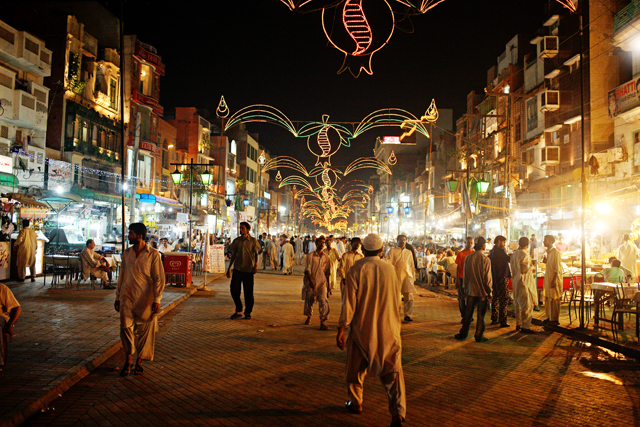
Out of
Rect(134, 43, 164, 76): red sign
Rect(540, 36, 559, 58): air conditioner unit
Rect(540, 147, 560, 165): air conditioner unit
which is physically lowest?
Rect(540, 147, 560, 165): air conditioner unit

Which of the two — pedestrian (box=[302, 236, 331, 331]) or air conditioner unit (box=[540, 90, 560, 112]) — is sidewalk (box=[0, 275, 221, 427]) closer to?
pedestrian (box=[302, 236, 331, 331])

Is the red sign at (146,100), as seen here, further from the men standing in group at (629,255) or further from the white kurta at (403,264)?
the men standing in group at (629,255)

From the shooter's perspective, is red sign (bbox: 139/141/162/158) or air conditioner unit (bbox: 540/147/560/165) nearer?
air conditioner unit (bbox: 540/147/560/165)

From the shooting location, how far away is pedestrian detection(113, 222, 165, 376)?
6.50m

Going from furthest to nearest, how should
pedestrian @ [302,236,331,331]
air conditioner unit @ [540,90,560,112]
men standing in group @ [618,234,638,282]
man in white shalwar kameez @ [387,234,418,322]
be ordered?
1. air conditioner unit @ [540,90,560,112]
2. men standing in group @ [618,234,638,282]
3. man in white shalwar kameez @ [387,234,418,322]
4. pedestrian @ [302,236,331,331]

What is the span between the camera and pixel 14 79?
2586 centimetres

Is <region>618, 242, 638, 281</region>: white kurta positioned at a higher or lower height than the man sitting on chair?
higher

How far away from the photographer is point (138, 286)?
6539 millimetres

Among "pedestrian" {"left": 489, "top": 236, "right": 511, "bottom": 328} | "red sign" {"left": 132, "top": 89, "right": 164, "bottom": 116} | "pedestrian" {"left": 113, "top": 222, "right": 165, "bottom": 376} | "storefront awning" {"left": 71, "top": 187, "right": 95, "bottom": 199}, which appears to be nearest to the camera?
"pedestrian" {"left": 113, "top": 222, "right": 165, "bottom": 376}

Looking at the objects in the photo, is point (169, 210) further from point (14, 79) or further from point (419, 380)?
point (419, 380)

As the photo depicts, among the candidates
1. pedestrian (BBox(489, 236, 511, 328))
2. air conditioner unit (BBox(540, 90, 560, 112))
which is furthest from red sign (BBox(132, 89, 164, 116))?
pedestrian (BBox(489, 236, 511, 328))

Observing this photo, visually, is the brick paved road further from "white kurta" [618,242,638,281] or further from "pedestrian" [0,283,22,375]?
"white kurta" [618,242,638,281]

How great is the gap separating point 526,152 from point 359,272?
34.9m

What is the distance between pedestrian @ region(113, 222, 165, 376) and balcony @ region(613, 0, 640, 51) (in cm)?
2190
